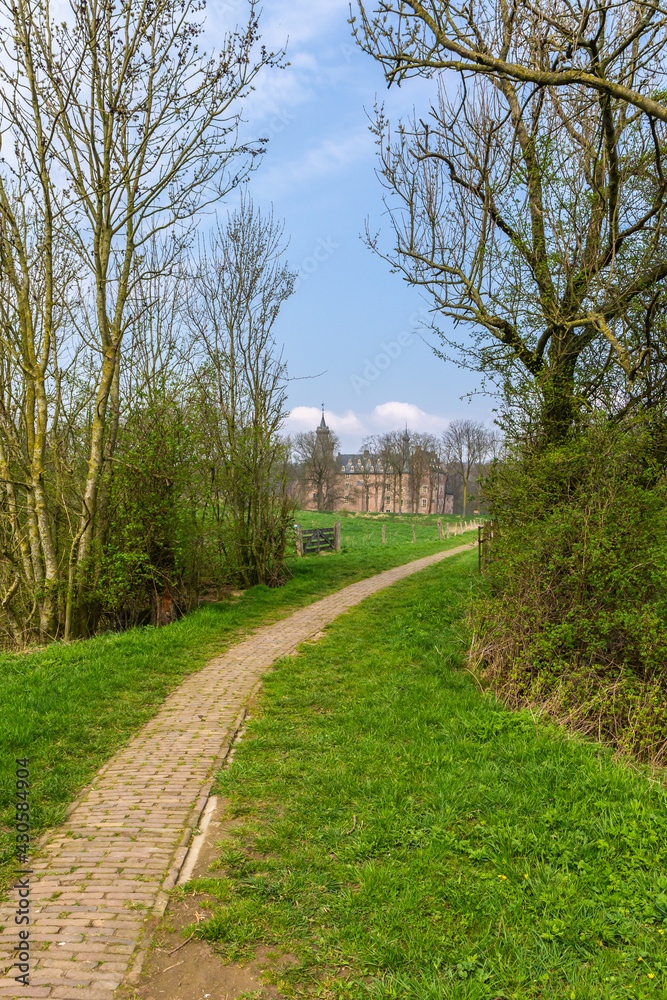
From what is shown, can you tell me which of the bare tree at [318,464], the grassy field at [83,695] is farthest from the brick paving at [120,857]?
the bare tree at [318,464]

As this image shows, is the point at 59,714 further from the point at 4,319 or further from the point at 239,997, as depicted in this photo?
the point at 4,319

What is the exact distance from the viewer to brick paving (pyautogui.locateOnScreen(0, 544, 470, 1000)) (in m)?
2.88

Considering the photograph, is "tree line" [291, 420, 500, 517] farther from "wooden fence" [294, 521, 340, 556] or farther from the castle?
"wooden fence" [294, 521, 340, 556]

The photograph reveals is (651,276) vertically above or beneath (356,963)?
above

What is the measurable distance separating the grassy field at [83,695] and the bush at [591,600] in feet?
13.0

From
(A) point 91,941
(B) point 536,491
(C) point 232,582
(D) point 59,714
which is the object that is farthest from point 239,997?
(C) point 232,582

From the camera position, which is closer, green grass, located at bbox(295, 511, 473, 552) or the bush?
the bush

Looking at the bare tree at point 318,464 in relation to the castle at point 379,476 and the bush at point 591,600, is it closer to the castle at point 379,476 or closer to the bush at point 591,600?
the castle at point 379,476

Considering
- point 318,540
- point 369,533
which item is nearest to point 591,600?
point 318,540

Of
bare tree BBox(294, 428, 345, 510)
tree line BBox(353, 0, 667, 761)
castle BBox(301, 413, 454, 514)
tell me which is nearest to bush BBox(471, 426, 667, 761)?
tree line BBox(353, 0, 667, 761)

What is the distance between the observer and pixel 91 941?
3.03 m

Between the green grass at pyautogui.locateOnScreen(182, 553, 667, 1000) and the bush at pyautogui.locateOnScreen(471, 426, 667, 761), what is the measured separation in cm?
62

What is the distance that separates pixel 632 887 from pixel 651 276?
685 cm

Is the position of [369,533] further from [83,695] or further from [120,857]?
[120,857]
